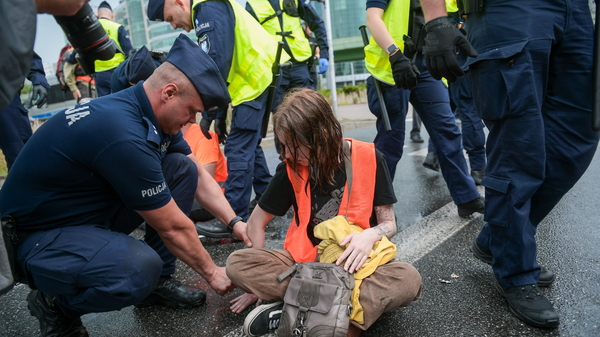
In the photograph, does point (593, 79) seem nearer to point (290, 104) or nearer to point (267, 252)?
point (290, 104)

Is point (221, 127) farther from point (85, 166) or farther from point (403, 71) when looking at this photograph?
point (85, 166)

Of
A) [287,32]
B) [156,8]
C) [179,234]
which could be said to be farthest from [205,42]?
[179,234]

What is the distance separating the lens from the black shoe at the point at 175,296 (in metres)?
2.11

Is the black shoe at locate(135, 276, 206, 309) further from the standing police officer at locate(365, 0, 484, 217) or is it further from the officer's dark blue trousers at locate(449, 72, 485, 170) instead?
the officer's dark blue trousers at locate(449, 72, 485, 170)

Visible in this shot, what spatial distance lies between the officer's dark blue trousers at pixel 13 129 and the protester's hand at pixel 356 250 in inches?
124

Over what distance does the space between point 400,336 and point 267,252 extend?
616mm

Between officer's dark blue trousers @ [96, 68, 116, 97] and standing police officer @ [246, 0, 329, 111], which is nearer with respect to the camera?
standing police officer @ [246, 0, 329, 111]

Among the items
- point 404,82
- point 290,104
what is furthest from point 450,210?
point 290,104

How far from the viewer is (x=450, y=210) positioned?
3.24m

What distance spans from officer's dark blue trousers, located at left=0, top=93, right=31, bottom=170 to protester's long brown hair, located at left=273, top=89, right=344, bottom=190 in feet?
9.30

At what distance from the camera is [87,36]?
195cm

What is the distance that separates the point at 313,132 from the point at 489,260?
3.57ft

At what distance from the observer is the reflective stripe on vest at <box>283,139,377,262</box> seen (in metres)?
1.87

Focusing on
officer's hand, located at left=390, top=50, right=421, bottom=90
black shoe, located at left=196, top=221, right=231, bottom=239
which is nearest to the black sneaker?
black shoe, located at left=196, top=221, right=231, bottom=239
